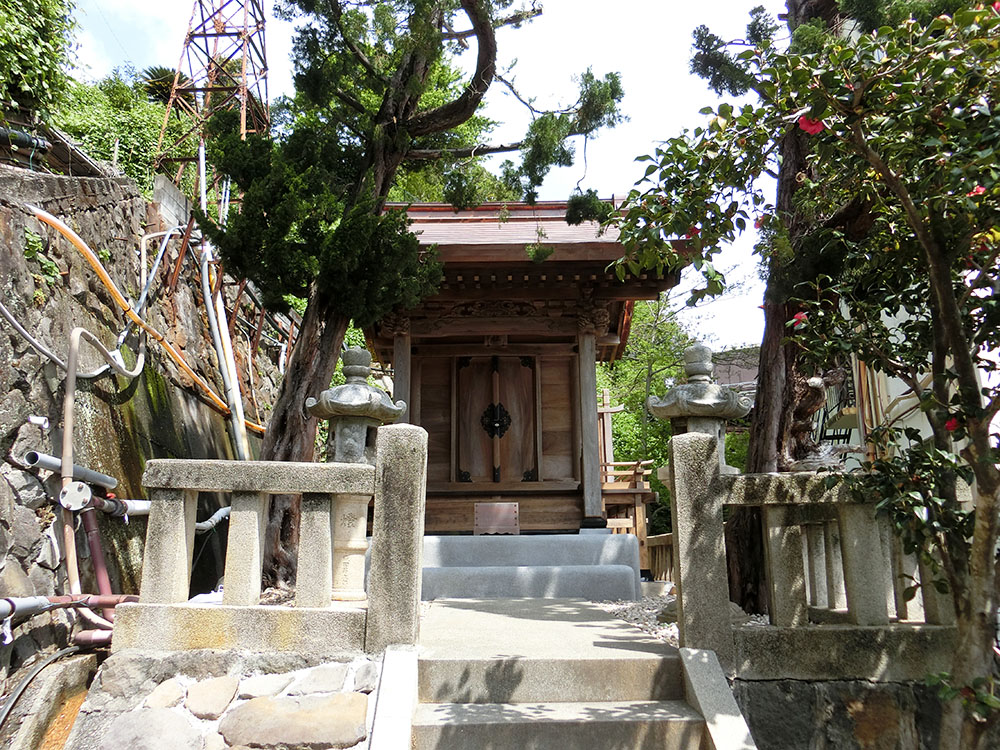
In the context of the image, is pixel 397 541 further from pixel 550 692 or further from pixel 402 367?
pixel 402 367

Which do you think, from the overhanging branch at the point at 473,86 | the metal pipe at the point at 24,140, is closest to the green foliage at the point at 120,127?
the metal pipe at the point at 24,140

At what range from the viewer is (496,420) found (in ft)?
29.6

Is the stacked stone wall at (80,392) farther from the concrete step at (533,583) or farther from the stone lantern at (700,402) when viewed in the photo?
the stone lantern at (700,402)

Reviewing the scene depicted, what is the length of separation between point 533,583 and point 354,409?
2.62 metres

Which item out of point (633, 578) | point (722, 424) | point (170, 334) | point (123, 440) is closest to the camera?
point (722, 424)

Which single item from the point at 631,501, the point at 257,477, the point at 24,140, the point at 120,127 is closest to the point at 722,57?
the point at 257,477

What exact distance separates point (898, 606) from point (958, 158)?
8.00 ft

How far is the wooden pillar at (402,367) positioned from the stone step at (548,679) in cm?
508

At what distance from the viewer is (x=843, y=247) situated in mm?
4617

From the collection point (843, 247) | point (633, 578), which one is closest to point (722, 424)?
point (843, 247)

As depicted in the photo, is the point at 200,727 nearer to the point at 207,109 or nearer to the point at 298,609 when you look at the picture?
the point at 298,609

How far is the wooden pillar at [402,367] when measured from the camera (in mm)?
8445

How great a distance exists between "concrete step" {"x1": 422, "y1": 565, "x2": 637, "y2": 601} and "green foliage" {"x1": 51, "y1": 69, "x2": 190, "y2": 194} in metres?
10.2

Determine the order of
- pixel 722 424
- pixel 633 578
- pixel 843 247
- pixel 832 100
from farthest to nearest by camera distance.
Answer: pixel 633 578 < pixel 722 424 < pixel 843 247 < pixel 832 100
